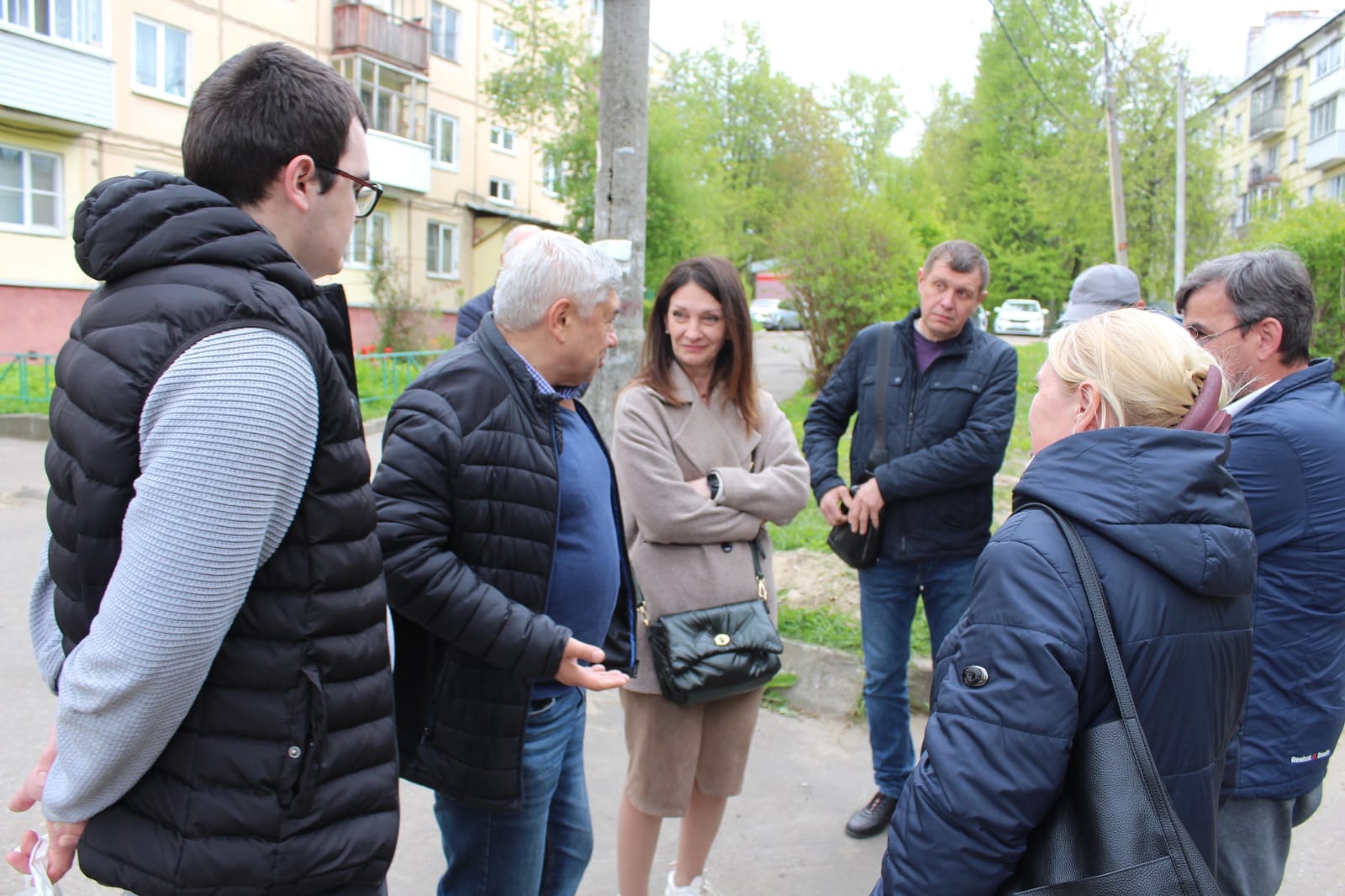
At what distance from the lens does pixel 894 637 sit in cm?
374

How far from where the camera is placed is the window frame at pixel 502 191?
3152 centimetres

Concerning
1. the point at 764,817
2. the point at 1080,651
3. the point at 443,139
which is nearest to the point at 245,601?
Answer: the point at 1080,651

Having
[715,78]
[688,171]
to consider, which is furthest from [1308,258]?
[715,78]

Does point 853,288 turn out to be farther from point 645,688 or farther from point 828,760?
point 645,688

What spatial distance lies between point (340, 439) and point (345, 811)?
571 mm

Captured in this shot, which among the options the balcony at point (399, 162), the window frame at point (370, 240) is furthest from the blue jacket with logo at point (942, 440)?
the balcony at point (399, 162)

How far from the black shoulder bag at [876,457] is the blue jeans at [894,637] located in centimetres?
7

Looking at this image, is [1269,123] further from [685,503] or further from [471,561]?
[471,561]

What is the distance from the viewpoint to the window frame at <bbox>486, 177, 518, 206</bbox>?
103ft

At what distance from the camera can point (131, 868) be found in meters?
1.45

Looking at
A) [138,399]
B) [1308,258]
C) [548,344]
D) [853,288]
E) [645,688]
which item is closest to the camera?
[138,399]

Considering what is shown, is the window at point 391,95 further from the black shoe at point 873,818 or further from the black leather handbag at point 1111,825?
the black leather handbag at point 1111,825

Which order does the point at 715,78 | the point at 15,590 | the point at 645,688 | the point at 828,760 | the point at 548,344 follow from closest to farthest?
1. the point at 548,344
2. the point at 645,688
3. the point at 828,760
4. the point at 15,590
5. the point at 715,78

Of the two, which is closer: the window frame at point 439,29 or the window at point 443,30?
the window frame at point 439,29
